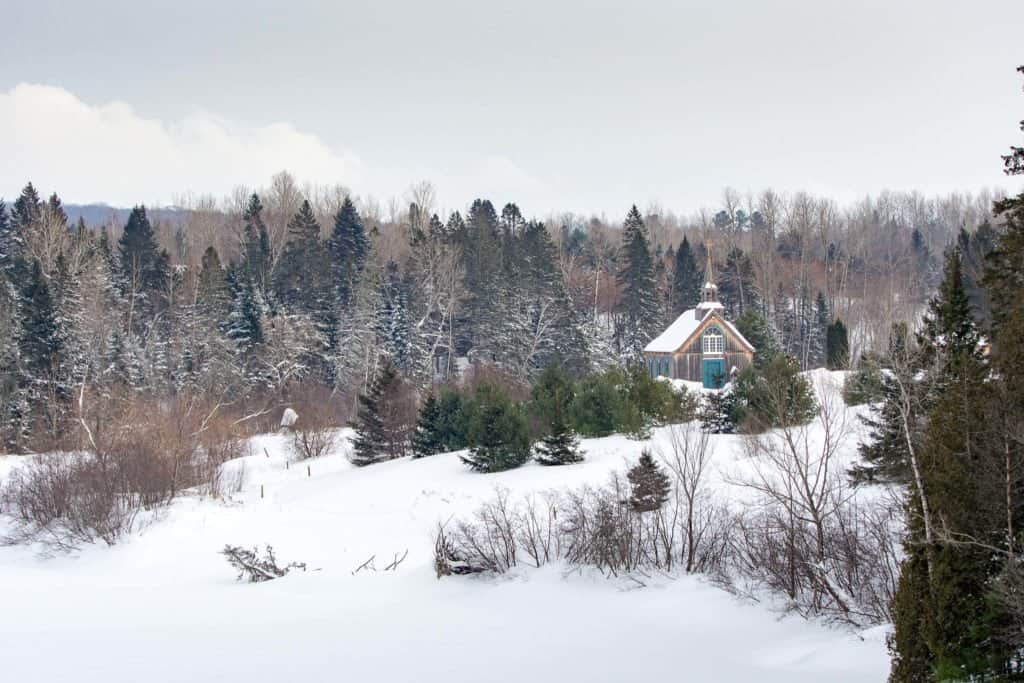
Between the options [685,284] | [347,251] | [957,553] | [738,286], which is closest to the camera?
[957,553]

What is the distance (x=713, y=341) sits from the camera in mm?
45406

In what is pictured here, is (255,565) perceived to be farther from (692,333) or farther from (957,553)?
(692,333)

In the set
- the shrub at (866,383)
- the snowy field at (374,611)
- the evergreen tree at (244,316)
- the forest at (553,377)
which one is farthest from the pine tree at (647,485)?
the evergreen tree at (244,316)

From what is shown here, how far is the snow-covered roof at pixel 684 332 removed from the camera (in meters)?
45.4

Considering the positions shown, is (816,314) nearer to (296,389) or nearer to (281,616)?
(296,389)

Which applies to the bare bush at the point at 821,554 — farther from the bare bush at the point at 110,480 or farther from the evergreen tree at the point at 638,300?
the evergreen tree at the point at 638,300

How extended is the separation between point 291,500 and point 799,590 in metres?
17.3

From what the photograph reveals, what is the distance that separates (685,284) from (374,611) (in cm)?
4923

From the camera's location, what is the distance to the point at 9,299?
143 feet

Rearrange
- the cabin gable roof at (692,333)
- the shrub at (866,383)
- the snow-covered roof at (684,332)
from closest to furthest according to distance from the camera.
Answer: the shrub at (866,383) < the cabin gable roof at (692,333) < the snow-covered roof at (684,332)

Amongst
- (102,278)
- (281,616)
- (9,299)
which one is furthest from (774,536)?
(102,278)

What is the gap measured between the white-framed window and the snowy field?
18.4 m

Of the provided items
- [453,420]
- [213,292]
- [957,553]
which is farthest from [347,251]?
[957,553]

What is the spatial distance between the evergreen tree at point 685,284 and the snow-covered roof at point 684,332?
16.3 metres
